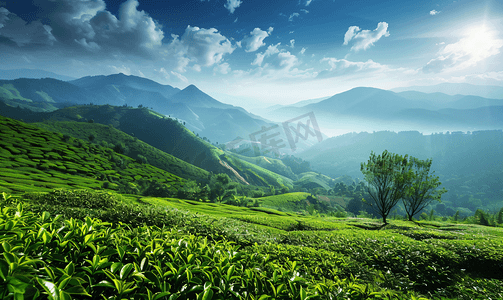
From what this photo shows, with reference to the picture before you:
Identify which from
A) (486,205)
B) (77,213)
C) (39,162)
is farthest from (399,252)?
(486,205)

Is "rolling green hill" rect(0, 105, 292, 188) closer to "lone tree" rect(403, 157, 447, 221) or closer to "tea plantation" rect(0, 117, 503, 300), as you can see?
"lone tree" rect(403, 157, 447, 221)

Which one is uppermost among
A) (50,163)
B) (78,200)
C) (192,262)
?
(192,262)

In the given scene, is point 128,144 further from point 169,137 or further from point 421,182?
point 421,182

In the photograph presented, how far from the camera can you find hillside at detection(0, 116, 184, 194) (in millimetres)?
28881

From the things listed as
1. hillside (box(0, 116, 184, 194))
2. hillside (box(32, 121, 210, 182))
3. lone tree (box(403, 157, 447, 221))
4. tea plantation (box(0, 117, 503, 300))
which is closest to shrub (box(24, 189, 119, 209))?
tea plantation (box(0, 117, 503, 300))

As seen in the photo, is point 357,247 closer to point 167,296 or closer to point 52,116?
point 167,296

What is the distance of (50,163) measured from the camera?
40.3 m

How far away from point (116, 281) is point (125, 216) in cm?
613

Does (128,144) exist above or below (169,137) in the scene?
below

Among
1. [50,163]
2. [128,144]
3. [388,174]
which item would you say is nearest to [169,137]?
[128,144]

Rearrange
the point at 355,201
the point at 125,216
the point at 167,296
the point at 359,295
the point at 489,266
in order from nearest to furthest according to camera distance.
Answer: the point at 167,296 → the point at 359,295 → the point at 125,216 → the point at 489,266 → the point at 355,201

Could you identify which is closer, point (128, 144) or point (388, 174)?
point (388, 174)

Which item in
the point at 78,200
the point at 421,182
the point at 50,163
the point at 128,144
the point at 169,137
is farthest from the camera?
the point at 169,137

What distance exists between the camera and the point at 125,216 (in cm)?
668
